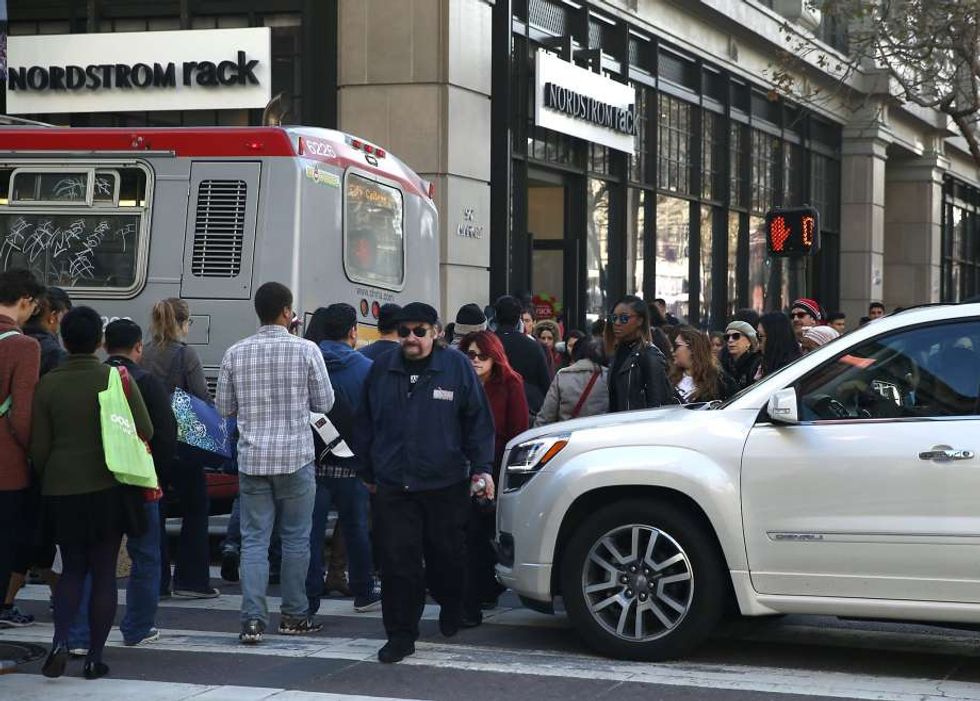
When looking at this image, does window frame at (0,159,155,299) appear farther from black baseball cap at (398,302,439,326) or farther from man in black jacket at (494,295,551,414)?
black baseball cap at (398,302,439,326)

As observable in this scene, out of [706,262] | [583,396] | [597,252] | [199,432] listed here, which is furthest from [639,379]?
[706,262]

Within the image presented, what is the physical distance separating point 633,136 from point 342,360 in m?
14.2

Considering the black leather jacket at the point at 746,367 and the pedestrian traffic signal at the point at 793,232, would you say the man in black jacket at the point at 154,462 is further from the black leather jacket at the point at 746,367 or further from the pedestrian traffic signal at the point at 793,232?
the pedestrian traffic signal at the point at 793,232

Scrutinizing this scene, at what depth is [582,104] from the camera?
21.1 m

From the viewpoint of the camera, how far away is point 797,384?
7742 millimetres

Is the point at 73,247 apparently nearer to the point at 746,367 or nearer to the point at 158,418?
the point at 158,418

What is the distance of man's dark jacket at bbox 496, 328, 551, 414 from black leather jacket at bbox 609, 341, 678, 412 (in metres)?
1.86

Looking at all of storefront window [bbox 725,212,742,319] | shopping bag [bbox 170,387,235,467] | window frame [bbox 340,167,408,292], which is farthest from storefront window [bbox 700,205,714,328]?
shopping bag [bbox 170,387,235,467]

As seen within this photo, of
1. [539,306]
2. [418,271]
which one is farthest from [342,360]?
[539,306]

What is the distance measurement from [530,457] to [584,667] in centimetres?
115

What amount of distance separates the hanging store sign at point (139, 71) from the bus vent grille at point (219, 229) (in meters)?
5.97

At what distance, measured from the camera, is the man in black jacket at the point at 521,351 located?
11.4 m

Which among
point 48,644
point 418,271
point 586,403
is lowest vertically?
point 48,644

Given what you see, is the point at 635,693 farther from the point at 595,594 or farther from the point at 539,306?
the point at 539,306
